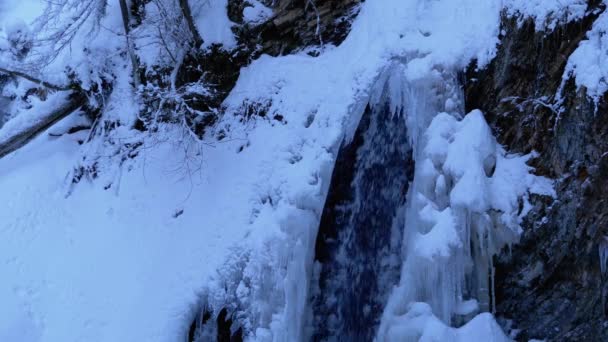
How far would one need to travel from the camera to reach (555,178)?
3.98 meters

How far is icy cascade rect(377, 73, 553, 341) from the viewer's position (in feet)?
13.4

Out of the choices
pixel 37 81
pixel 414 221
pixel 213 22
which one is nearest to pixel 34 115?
pixel 37 81

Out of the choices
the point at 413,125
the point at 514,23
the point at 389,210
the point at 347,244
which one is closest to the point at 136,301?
the point at 347,244

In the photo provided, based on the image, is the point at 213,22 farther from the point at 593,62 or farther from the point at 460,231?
the point at 593,62

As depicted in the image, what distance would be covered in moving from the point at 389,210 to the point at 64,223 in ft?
11.4

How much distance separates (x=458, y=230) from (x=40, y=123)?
476cm

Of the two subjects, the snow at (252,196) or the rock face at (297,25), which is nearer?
the snow at (252,196)

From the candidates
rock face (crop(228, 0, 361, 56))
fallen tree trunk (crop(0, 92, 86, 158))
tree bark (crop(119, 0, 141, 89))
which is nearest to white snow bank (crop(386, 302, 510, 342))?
rock face (crop(228, 0, 361, 56))

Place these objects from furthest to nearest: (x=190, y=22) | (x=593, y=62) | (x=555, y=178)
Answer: (x=190, y=22), (x=555, y=178), (x=593, y=62)

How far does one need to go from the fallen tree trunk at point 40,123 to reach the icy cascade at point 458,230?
4027 millimetres

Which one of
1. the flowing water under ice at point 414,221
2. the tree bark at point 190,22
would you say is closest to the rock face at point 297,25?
the tree bark at point 190,22

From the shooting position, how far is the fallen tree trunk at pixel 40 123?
5887mm

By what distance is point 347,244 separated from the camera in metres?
4.69

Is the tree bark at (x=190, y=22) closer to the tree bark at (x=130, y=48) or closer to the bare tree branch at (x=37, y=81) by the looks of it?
the tree bark at (x=130, y=48)
